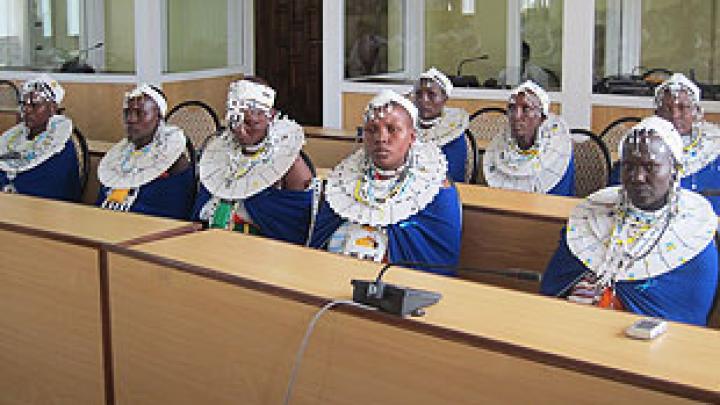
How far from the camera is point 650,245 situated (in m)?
2.54

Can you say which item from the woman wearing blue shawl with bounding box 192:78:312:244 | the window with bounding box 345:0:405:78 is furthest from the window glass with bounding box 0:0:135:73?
the woman wearing blue shawl with bounding box 192:78:312:244

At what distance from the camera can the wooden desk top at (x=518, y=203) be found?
3051 mm

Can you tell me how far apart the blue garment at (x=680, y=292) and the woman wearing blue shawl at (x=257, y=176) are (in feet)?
4.06

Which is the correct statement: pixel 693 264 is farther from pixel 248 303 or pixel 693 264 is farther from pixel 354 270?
pixel 248 303

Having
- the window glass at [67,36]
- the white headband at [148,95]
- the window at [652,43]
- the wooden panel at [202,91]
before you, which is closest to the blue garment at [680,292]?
the white headband at [148,95]

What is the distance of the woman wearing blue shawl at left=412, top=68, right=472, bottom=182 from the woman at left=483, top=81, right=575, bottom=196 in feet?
0.64

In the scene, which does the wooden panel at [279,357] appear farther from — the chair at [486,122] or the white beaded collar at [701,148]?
the chair at [486,122]

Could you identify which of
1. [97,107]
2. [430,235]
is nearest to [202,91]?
[97,107]

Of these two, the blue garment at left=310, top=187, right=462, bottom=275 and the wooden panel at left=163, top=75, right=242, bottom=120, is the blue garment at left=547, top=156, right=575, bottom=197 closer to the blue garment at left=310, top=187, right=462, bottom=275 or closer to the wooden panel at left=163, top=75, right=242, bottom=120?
the blue garment at left=310, top=187, right=462, bottom=275

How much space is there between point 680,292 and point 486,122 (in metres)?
2.95

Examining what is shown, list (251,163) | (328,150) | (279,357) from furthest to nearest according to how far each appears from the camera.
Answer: (328,150)
(251,163)
(279,357)

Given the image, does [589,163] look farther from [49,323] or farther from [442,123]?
[49,323]

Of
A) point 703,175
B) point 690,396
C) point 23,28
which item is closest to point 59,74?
point 23,28

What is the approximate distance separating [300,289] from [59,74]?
5937 millimetres
